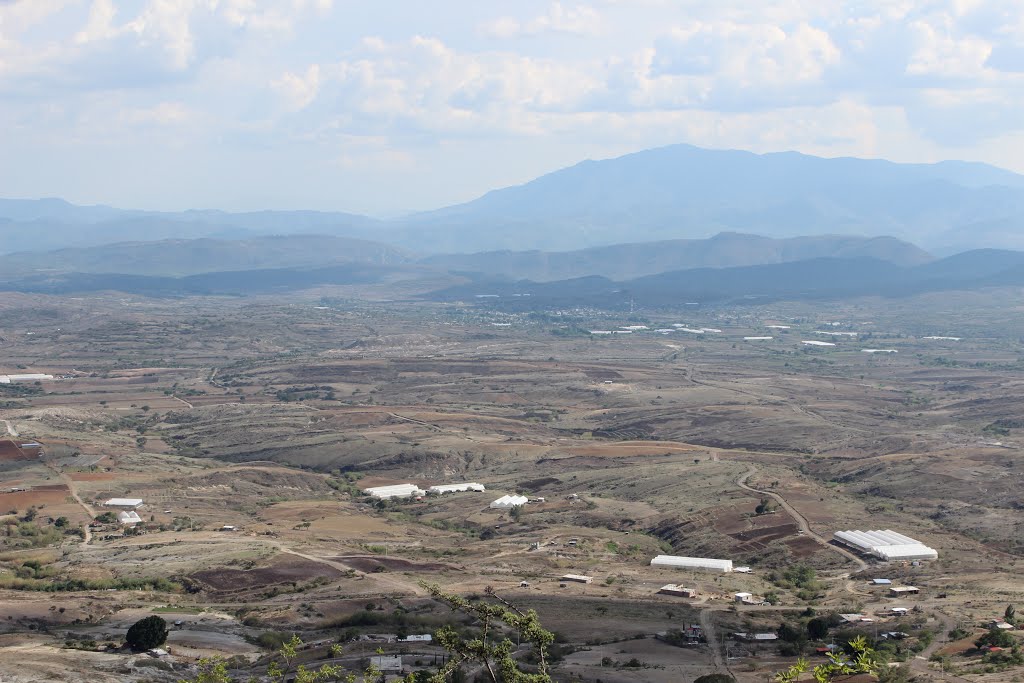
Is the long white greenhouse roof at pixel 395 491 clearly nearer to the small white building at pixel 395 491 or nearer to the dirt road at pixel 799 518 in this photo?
the small white building at pixel 395 491

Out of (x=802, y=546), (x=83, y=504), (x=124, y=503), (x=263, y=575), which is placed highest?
(x=263, y=575)

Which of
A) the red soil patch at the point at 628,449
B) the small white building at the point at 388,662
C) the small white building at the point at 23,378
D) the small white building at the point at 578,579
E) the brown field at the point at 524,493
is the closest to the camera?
the small white building at the point at 388,662

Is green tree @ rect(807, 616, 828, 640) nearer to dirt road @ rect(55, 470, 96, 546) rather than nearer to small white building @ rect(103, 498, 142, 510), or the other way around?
dirt road @ rect(55, 470, 96, 546)

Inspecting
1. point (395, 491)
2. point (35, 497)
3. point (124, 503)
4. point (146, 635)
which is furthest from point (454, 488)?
point (146, 635)

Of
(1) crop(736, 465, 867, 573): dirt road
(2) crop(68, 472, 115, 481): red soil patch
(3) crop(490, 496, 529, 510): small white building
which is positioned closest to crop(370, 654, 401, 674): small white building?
(1) crop(736, 465, 867, 573): dirt road

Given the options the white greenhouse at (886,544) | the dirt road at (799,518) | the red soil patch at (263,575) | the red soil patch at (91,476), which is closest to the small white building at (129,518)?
the red soil patch at (91,476)

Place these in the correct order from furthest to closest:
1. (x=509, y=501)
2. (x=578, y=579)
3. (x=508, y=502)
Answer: (x=509, y=501) < (x=508, y=502) < (x=578, y=579)

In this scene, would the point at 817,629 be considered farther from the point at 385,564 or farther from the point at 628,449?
the point at 628,449
